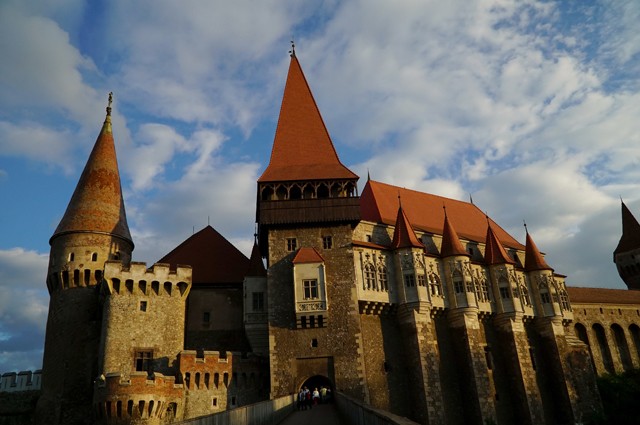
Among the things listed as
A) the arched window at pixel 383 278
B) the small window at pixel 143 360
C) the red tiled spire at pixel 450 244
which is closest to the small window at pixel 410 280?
the arched window at pixel 383 278

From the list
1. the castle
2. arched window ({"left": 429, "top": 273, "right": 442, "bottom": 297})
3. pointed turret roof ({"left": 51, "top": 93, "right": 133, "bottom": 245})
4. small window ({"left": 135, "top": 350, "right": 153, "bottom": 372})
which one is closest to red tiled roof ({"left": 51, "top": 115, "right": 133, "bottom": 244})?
pointed turret roof ({"left": 51, "top": 93, "right": 133, "bottom": 245})

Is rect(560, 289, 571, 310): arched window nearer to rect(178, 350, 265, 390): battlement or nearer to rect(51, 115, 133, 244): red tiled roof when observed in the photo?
rect(178, 350, 265, 390): battlement

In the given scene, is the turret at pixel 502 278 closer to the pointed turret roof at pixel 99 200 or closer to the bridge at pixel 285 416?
the bridge at pixel 285 416

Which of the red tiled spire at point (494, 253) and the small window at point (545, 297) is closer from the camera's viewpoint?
the red tiled spire at point (494, 253)

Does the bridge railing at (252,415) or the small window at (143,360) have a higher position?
the small window at (143,360)

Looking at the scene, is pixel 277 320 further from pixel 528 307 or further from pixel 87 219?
pixel 528 307

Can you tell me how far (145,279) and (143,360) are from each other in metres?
4.28

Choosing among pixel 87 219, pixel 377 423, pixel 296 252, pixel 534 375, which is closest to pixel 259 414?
pixel 377 423

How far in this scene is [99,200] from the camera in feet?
96.9

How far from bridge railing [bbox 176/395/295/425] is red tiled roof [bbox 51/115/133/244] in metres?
16.6

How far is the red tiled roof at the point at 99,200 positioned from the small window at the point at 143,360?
8.25 meters

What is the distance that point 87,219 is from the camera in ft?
94.0

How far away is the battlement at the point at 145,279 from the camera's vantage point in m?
25.4

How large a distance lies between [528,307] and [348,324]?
Result: 1579cm
